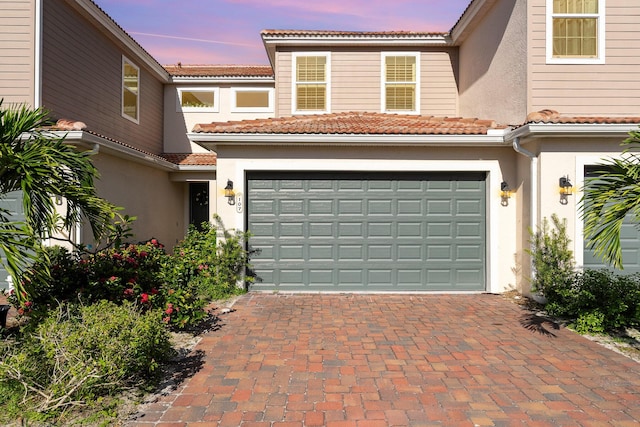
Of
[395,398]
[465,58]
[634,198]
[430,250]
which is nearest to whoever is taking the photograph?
[395,398]

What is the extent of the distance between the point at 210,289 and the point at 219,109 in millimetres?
8049

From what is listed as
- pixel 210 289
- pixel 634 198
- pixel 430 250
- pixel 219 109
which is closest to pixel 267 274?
pixel 210 289

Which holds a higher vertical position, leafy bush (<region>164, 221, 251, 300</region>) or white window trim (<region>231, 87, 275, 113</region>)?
white window trim (<region>231, 87, 275, 113</region>)

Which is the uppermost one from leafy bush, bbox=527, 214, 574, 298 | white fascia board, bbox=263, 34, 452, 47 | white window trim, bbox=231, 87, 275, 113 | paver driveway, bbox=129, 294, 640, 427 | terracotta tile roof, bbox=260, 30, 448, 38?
terracotta tile roof, bbox=260, 30, 448, 38

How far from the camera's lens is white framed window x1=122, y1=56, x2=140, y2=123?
11.6 metres

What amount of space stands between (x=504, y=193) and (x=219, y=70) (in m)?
11.1

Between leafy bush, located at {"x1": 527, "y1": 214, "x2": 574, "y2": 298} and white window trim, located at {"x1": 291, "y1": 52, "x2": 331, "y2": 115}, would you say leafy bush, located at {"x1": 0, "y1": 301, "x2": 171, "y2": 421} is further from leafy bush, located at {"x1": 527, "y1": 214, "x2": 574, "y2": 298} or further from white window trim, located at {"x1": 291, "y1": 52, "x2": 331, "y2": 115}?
white window trim, located at {"x1": 291, "y1": 52, "x2": 331, "y2": 115}

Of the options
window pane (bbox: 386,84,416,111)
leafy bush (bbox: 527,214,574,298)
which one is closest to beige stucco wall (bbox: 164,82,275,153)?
window pane (bbox: 386,84,416,111)

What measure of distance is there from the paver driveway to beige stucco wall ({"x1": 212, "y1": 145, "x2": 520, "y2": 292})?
189cm

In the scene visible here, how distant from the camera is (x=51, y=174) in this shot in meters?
3.74

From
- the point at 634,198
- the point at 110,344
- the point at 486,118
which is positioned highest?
the point at 486,118

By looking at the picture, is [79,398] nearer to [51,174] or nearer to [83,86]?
[51,174]

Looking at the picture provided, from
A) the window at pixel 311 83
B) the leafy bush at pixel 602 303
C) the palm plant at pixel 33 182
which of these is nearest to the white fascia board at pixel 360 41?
the window at pixel 311 83

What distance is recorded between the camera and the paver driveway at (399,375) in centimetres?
353
